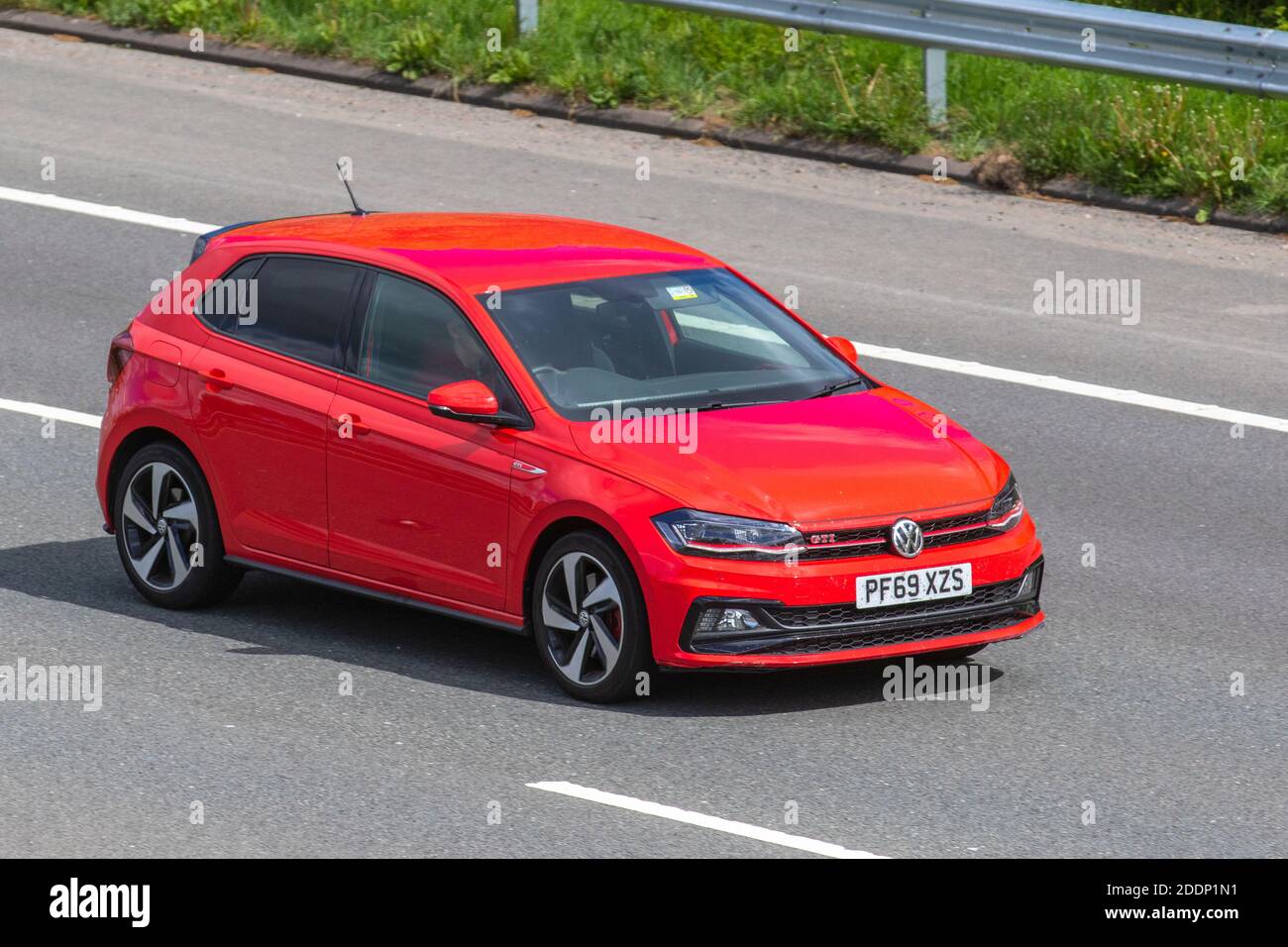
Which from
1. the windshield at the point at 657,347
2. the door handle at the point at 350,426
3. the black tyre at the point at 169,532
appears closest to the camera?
the windshield at the point at 657,347

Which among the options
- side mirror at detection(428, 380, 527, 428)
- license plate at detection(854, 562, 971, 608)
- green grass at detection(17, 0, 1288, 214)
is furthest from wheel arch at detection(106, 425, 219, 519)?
green grass at detection(17, 0, 1288, 214)

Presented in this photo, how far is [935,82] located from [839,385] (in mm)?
8208

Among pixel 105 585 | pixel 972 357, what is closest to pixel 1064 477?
pixel 972 357

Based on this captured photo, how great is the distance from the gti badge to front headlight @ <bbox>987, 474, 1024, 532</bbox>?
393mm

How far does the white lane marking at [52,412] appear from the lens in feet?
41.7

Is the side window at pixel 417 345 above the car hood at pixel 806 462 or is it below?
above

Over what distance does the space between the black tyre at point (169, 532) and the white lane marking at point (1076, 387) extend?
4488 millimetres

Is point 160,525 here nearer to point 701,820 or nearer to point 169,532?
point 169,532

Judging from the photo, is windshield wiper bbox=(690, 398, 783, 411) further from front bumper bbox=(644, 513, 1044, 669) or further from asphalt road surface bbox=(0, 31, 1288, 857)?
asphalt road surface bbox=(0, 31, 1288, 857)

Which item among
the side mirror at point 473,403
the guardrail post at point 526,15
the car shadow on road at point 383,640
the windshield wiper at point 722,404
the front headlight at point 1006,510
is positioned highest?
the guardrail post at point 526,15

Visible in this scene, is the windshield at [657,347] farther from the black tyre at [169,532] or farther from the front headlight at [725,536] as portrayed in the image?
the black tyre at [169,532]

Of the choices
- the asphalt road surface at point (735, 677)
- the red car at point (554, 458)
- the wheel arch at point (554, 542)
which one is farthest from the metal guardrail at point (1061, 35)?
the wheel arch at point (554, 542)

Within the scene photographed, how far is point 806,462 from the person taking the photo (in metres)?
8.87

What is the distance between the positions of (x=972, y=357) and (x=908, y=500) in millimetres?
4937
